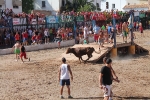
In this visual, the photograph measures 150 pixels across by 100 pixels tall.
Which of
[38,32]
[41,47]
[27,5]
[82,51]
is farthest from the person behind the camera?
[27,5]

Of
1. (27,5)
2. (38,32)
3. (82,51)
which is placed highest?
(27,5)

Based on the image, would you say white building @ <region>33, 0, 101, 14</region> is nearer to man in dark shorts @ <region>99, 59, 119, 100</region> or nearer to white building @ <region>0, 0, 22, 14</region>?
white building @ <region>0, 0, 22, 14</region>

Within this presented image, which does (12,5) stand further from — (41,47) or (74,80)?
(74,80)

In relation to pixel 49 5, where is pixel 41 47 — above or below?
below

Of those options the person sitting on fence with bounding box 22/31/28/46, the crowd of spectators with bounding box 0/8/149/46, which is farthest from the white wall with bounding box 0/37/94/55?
the person sitting on fence with bounding box 22/31/28/46

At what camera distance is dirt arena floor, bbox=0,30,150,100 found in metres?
12.9

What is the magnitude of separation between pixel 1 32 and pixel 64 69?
1851 centimetres

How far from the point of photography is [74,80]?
617 inches

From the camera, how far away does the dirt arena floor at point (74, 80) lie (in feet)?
42.4

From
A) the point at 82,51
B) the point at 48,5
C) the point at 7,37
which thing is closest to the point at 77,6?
the point at 48,5

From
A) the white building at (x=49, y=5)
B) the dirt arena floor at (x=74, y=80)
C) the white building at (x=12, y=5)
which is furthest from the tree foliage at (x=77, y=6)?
the dirt arena floor at (x=74, y=80)

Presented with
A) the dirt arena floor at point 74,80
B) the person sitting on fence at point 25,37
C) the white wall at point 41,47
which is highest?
the person sitting on fence at point 25,37

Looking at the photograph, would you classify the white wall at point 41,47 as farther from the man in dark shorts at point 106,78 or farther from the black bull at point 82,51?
the man in dark shorts at point 106,78

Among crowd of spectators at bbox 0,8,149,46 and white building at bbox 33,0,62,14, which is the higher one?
white building at bbox 33,0,62,14
